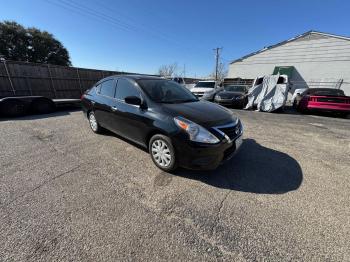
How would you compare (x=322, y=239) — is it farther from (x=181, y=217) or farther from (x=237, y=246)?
(x=181, y=217)

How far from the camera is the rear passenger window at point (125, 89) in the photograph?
3486 mm

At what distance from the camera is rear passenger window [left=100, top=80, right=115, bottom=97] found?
160 inches

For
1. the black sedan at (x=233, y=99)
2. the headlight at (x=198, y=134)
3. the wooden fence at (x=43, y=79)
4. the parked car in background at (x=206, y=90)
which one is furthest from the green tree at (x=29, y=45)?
the headlight at (x=198, y=134)

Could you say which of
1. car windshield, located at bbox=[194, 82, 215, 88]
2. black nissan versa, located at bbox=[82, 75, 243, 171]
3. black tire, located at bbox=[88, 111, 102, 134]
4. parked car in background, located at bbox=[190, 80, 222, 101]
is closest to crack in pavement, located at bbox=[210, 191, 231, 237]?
black nissan versa, located at bbox=[82, 75, 243, 171]

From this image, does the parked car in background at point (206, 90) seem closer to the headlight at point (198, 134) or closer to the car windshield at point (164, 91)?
the car windshield at point (164, 91)

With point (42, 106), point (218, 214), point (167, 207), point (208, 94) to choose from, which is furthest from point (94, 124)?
point (208, 94)

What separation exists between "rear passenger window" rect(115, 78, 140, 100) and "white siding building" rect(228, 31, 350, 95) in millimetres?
19964

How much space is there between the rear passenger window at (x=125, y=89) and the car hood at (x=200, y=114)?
0.82 metres

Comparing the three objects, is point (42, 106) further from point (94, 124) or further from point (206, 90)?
point (206, 90)

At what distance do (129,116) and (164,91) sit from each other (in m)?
0.88

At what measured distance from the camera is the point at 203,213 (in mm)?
2148

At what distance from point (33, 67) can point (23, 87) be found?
1336 mm

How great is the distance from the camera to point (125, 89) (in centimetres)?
371

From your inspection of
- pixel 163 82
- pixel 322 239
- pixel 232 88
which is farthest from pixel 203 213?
pixel 232 88
